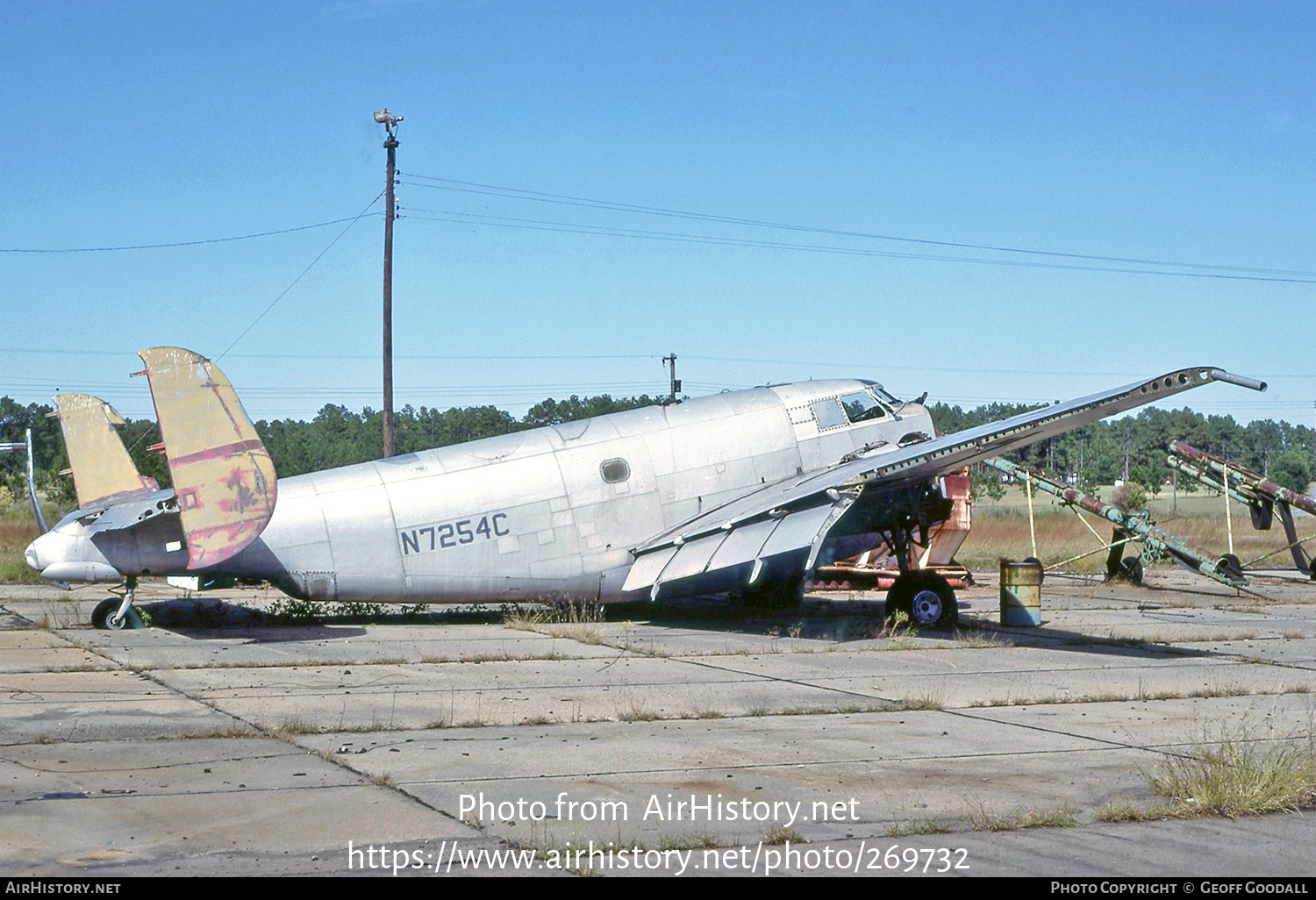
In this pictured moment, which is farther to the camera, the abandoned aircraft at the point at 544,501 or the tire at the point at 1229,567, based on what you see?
the tire at the point at 1229,567

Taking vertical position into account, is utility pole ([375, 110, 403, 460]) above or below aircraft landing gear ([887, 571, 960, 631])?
above

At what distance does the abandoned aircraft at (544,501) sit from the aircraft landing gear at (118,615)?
0.15ft

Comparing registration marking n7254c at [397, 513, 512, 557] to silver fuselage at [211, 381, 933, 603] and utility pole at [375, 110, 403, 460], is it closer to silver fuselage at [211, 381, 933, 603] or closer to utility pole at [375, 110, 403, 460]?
silver fuselage at [211, 381, 933, 603]

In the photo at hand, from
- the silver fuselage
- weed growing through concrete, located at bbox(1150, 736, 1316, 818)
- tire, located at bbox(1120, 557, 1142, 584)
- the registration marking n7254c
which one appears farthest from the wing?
tire, located at bbox(1120, 557, 1142, 584)

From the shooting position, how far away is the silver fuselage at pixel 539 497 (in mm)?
17875

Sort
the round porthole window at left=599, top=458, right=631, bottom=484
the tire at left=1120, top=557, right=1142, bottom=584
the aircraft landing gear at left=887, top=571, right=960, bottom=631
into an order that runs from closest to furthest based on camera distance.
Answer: the round porthole window at left=599, top=458, right=631, bottom=484
the aircraft landing gear at left=887, top=571, right=960, bottom=631
the tire at left=1120, top=557, right=1142, bottom=584

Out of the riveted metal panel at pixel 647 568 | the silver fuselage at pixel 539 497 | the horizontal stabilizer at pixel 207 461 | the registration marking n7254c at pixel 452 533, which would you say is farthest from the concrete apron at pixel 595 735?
the horizontal stabilizer at pixel 207 461

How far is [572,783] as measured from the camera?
8.90m

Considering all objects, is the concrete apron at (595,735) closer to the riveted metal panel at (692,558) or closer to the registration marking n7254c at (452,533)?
the riveted metal panel at (692,558)

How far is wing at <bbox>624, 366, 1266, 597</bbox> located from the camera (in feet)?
55.8

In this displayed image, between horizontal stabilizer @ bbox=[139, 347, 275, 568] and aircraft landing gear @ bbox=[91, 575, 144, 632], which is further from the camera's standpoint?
aircraft landing gear @ bbox=[91, 575, 144, 632]

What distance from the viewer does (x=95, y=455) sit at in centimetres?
1853

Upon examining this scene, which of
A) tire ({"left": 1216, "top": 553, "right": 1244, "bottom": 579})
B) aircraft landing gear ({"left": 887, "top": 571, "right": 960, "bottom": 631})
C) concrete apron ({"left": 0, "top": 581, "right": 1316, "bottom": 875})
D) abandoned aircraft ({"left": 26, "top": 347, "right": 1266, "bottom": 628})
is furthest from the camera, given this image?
tire ({"left": 1216, "top": 553, "right": 1244, "bottom": 579})

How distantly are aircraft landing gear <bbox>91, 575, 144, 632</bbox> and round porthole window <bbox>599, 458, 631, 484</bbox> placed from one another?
717 cm
